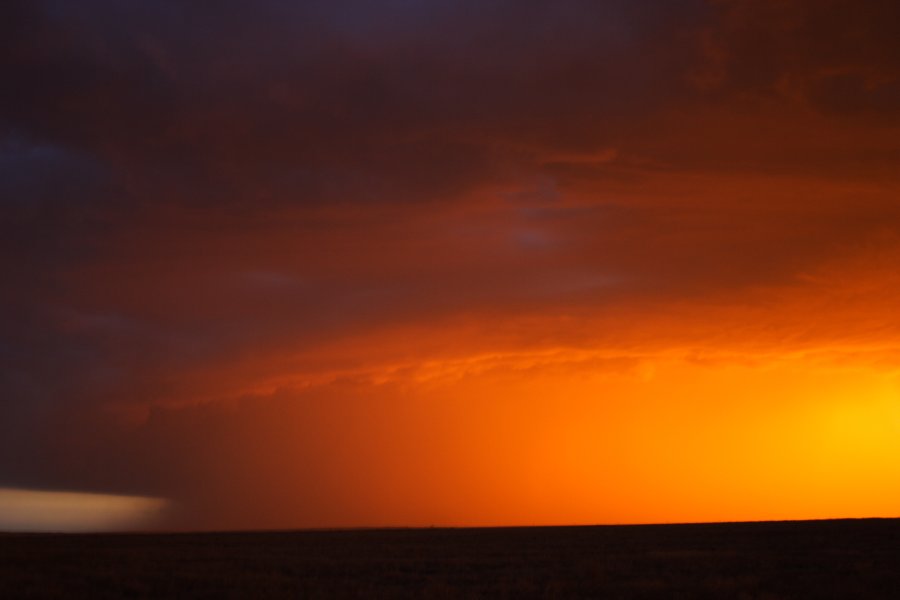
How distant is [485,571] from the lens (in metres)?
30.9

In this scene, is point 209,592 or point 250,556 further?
point 250,556

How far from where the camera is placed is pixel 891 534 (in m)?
47.7

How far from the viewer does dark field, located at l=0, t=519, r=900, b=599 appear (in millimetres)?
24281

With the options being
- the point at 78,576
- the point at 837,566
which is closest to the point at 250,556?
the point at 78,576

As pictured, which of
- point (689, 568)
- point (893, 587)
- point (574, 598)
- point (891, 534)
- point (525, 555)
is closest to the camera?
point (574, 598)

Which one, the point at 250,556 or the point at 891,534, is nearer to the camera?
the point at 250,556

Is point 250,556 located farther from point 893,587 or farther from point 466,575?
point 893,587

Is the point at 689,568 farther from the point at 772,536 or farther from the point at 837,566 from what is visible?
the point at 772,536

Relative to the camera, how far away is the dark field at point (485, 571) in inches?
956

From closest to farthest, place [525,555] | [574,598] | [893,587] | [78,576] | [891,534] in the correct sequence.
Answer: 1. [574,598]
2. [893,587]
3. [78,576]
4. [525,555]
5. [891,534]

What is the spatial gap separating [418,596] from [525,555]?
15467 millimetres

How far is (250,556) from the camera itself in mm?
38938


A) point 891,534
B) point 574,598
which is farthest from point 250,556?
point 891,534

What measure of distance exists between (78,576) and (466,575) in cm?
1257
